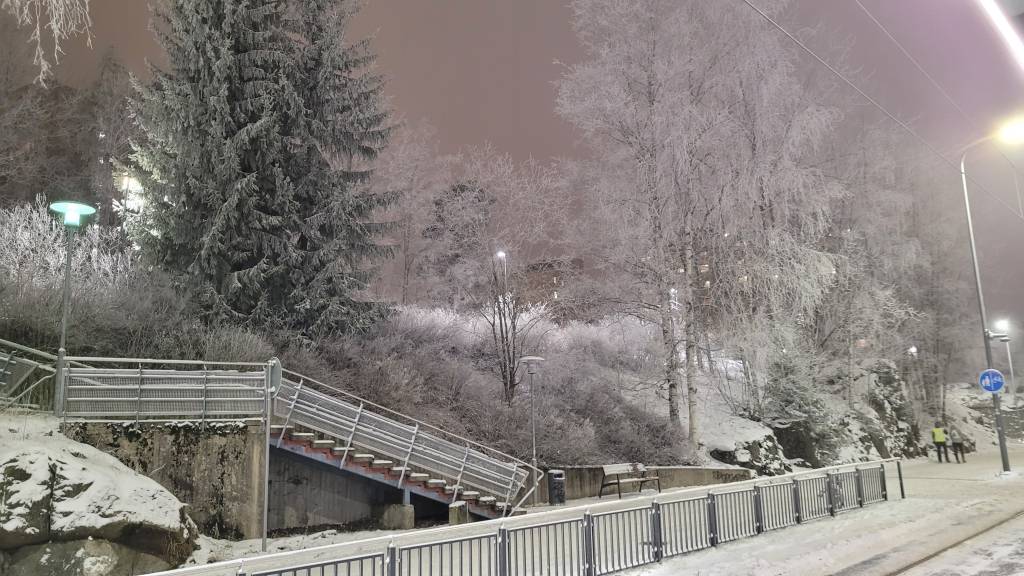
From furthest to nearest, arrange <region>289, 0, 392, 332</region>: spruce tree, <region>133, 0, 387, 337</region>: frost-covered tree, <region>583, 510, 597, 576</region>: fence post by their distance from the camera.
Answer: <region>289, 0, 392, 332</region>: spruce tree < <region>133, 0, 387, 337</region>: frost-covered tree < <region>583, 510, 597, 576</region>: fence post

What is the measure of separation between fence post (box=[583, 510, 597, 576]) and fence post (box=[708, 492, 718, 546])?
2.81m

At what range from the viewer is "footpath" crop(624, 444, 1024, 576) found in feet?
27.3

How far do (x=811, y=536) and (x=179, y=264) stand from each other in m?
17.5

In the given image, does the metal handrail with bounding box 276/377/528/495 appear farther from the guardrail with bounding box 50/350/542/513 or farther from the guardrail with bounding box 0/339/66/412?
the guardrail with bounding box 0/339/66/412

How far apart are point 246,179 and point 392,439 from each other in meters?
8.99

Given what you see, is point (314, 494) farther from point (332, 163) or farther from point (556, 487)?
point (332, 163)

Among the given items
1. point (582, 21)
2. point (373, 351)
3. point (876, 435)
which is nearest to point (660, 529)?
point (373, 351)

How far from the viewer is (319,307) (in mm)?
18625

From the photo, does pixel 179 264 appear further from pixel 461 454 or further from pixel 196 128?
pixel 461 454

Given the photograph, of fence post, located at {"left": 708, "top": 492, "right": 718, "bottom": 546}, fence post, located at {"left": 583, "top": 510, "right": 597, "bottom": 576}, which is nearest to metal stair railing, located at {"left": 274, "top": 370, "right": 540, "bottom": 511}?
fence post, located at {"left": 708, "top": 492, "right": 718, "bottom": 546}

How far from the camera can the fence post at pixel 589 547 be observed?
26.2 feet

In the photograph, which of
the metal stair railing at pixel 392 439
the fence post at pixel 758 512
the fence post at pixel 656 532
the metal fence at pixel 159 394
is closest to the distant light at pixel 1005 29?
the fence post at pixel 656 532

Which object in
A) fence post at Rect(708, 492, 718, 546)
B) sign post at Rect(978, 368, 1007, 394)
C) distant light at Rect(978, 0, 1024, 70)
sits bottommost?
fence post at Rect(708, 492, 718, 546)

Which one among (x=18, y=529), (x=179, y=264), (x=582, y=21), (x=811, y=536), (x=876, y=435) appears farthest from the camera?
(x=876, y=435)
